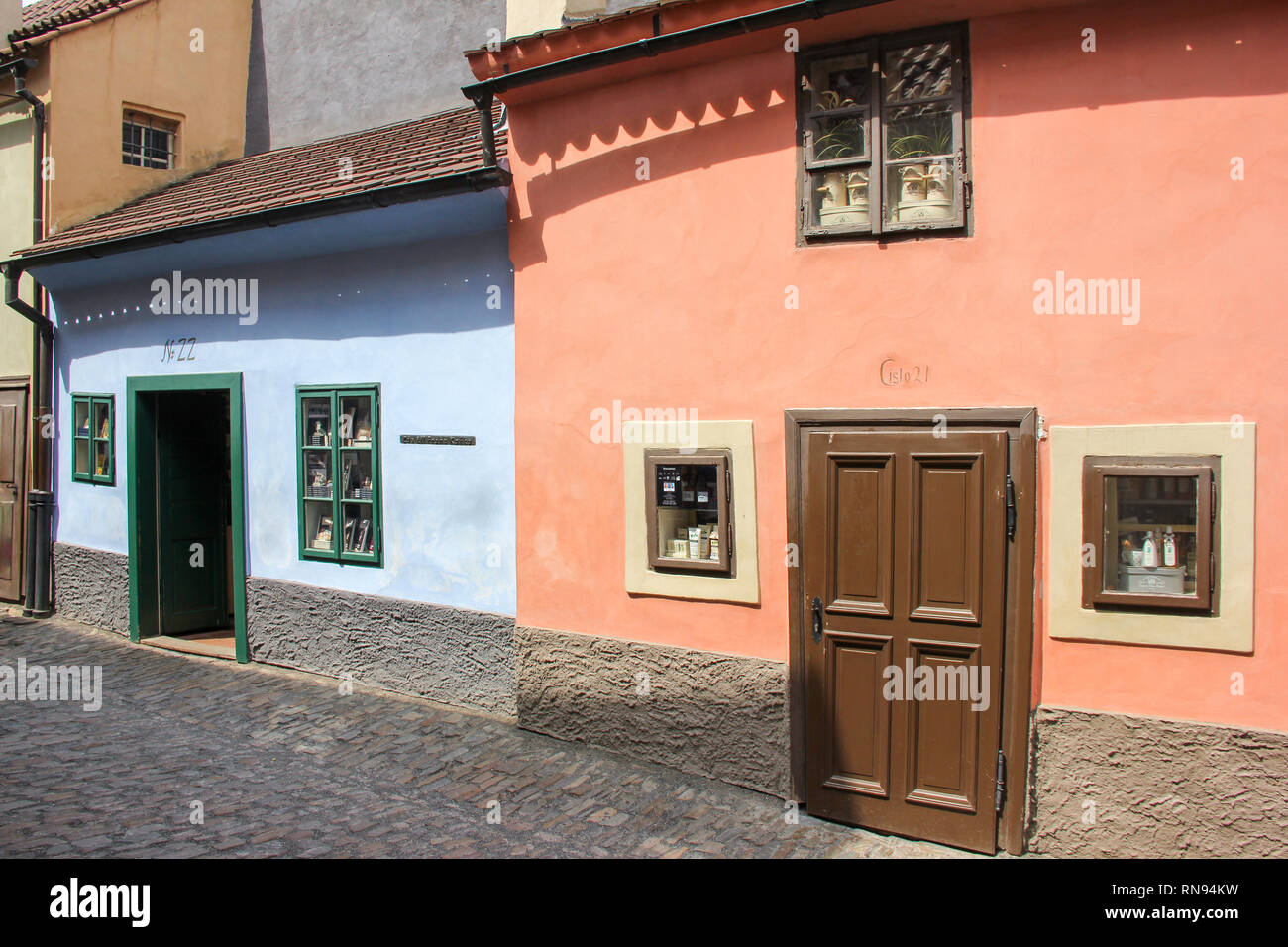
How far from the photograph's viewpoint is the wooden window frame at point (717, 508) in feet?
19.7

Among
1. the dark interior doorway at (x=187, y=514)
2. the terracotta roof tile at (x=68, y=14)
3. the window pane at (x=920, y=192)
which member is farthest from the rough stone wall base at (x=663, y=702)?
the terracotta roof tile at (x=68, y=14)

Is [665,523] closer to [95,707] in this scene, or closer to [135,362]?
[95,707]

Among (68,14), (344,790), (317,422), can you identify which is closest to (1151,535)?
(344,790)

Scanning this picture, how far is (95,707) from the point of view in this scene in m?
7.79

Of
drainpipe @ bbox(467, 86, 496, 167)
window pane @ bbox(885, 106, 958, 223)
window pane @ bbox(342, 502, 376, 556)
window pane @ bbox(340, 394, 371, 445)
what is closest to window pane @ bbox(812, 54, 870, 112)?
window pane @ bbox(885, 106, 958, 223)

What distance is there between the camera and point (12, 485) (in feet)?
36.8

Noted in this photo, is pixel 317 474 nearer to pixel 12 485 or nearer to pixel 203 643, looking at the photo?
pixel 203 643

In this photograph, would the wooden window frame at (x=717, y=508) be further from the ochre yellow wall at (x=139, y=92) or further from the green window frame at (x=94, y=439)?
the ochre yellow wall at (x=139, y=92)

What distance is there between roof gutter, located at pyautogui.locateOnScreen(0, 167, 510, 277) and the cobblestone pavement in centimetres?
403

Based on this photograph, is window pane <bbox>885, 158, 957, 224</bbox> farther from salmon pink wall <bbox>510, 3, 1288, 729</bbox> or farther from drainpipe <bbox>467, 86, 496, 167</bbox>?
drainpipe <bbox>467, 86, 496, 167</bbox>

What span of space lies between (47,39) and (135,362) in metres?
3.76

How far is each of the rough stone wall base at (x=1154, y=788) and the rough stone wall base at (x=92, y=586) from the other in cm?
930
